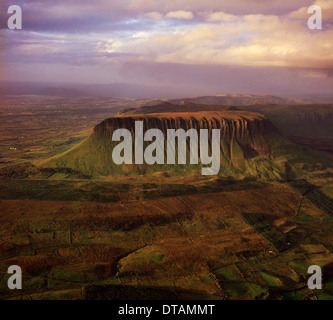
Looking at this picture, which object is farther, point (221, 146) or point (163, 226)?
point (221, 146)

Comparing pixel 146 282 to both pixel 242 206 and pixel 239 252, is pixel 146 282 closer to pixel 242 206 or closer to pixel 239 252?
pixel 239 252

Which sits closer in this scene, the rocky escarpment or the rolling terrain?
the rolling terrain

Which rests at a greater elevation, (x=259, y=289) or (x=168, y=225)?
(x=168, y=225)

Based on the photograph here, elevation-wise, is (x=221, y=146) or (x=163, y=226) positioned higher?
(x=221, y=146)

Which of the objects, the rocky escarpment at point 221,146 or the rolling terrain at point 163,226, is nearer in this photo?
the rolling terrain at point 163,226

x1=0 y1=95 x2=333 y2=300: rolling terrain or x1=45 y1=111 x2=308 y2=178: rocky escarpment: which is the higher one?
x1=45 y1=111 x2=308 y2=178: rocky escarpment

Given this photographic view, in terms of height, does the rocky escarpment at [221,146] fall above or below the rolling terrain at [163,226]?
above

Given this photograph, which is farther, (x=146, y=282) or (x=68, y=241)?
(x=68, y=241)

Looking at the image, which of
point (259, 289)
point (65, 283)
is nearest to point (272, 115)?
point (259, 289)
